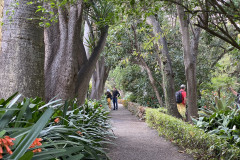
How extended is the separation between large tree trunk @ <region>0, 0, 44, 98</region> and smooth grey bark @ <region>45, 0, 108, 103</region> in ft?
4.75

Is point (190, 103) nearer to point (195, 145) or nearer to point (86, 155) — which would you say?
point (195, 145)

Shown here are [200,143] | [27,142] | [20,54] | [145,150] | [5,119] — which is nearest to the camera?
[27,142]

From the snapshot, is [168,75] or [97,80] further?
[97,80]

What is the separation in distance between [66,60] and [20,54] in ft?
6.15

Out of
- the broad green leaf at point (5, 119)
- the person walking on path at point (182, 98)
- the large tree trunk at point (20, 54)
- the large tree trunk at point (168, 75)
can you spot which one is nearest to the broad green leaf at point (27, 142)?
the broad green leaf at point (5, 119)

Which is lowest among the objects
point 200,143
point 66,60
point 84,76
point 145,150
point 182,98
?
point 145,150

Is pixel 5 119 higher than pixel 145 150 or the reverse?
higher

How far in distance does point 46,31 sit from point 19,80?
107 inches

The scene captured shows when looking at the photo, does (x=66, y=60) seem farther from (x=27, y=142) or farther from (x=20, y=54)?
(x=27, y=142)

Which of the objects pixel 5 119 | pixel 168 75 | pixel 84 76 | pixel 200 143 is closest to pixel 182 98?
pixel 168 75

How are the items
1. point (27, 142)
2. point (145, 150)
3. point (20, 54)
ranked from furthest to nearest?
point (145, 150), point (20, 54), point (27, 142)

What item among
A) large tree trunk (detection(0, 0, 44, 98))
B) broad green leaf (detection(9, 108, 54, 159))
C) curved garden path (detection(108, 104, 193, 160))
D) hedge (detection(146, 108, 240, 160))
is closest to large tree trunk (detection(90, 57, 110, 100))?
curved garden path (detection(108, 104, 193, 160))

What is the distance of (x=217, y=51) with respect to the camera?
1925 cm

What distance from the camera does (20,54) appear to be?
13.3 feet
